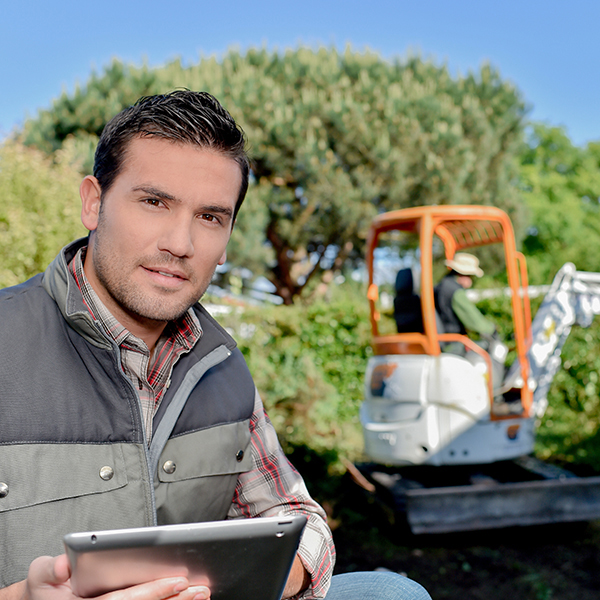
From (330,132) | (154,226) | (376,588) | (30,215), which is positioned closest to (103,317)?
(154,226)

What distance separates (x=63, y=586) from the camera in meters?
0.94

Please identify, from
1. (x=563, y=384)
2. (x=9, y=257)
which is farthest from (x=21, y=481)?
(x=563, y=384)

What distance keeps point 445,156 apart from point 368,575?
46.3 ft

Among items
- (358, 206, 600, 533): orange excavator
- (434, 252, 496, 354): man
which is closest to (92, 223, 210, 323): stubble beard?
(358, 206, 600, 533): orange excavator

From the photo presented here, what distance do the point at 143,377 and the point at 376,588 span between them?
0.75 meters

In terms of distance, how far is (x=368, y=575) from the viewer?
1.52 meters

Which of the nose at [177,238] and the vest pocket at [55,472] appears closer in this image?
the vest pocket at [55,472]

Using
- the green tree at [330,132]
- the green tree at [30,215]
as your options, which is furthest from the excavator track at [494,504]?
the green tree at [330,132]

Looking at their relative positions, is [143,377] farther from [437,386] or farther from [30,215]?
[30,215]

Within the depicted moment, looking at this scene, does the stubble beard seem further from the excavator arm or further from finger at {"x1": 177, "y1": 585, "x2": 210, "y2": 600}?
the excavator arm

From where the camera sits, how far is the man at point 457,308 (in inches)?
203

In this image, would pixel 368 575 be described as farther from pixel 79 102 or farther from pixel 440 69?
pixel 440 69

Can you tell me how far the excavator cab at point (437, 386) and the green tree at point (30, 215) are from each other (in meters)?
2.88

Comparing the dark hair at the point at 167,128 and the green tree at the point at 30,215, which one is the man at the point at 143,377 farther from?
the green tree at the point at 30,215
